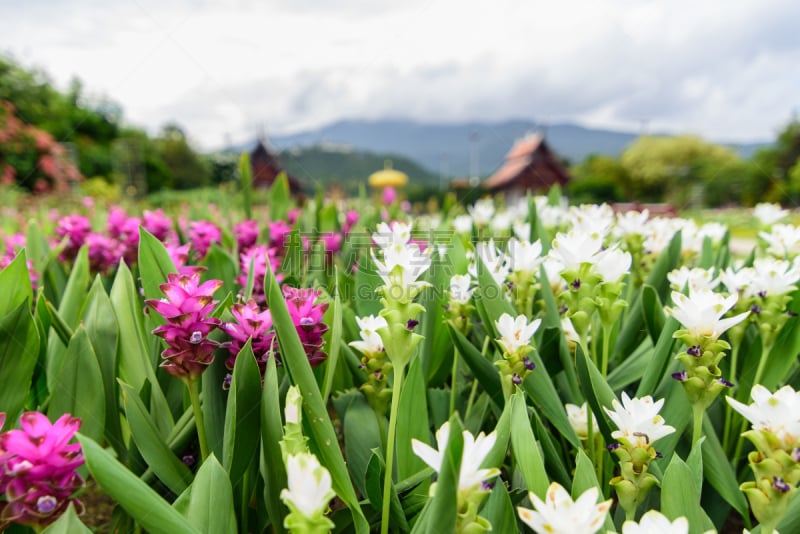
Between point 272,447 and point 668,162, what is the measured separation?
3961 centimetres

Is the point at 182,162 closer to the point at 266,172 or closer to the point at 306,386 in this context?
the point at 266,172

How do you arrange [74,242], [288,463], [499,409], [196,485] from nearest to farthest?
[288,463]
[196,485]
[499,409]
[74,242]

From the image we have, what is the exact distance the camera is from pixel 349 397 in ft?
2.86

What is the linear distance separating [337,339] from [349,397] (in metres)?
0.21

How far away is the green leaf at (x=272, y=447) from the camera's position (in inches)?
23.1

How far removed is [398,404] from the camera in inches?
28.1

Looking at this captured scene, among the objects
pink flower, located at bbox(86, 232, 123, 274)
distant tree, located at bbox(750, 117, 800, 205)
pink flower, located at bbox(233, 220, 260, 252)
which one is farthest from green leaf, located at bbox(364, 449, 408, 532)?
distant tree, located at bbox(750, 117, 800, 205)

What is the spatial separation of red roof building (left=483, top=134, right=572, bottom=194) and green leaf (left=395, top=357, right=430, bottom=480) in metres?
25.6

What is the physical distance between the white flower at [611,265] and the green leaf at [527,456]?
14.5 inches

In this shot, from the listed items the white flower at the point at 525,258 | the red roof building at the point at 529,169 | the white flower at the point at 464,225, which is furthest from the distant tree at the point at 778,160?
the white flower at the point at 525,258

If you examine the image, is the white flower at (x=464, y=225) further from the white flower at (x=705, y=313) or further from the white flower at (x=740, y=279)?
the white flower at (x=705, y=313)

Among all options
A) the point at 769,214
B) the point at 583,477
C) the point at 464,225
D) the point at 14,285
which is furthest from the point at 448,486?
the point at 769,214

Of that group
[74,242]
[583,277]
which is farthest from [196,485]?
[74,242]

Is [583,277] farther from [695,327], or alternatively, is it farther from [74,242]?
[74,242]
